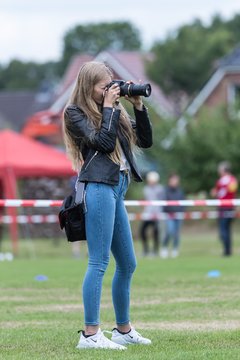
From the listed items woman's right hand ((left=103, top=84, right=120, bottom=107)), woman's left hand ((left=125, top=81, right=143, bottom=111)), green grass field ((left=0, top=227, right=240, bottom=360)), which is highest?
woman's right hand ((left=103, top=84, right=120, bottom=107))

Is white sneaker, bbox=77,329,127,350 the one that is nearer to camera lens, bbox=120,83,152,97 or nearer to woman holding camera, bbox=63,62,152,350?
woman holding camera, bbox=63,62,152,350

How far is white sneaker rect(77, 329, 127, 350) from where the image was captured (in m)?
6.75

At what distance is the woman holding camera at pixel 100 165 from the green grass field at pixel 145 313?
40 cm

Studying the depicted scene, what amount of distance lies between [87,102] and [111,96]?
176 mm

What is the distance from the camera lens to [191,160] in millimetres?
34438

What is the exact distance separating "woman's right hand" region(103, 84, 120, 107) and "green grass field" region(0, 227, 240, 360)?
163 centimetres

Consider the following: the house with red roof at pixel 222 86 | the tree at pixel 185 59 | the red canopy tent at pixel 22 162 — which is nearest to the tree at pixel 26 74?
the tree at pixel 185 59

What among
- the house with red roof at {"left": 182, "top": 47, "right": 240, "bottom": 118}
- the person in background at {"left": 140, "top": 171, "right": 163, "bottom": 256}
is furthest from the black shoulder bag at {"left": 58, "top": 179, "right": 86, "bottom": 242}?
the house with red roof at {"left": 182, "top": 47, "right": 240, "bottom": 118}

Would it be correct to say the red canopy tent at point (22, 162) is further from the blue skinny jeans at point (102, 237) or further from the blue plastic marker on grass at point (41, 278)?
the blue skinny jeans at point (102, 237)

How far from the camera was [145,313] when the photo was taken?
898 cm

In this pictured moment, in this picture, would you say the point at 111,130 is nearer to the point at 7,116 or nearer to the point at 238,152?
the point at 238,152

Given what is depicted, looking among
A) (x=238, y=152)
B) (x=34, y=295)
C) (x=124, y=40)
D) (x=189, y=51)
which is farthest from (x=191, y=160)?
(x=124, y=40)

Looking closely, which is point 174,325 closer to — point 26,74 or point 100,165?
point 100,165

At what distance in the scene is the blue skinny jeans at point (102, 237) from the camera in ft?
22.0
